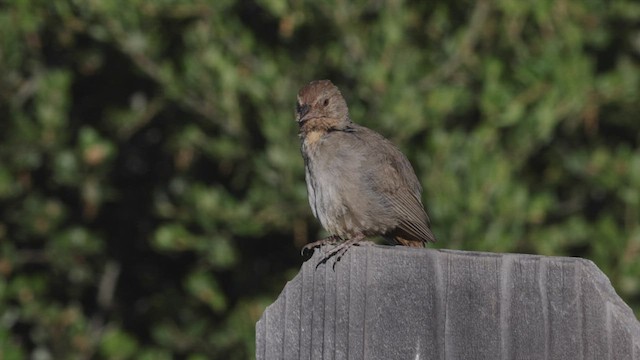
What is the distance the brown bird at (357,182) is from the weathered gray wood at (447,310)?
172 cm

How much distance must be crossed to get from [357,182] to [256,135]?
3.38 ft

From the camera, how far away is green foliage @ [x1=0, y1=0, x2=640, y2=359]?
510cm

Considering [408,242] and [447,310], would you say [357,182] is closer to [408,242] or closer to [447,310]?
[408,242]

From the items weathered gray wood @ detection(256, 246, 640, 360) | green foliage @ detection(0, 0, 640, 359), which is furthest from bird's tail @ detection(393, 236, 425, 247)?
weathered gray wood @ detection(256, 246, 640, 360)

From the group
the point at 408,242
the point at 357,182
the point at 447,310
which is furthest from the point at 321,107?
the point at 447,310

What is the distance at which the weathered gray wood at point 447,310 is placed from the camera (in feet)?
6.79

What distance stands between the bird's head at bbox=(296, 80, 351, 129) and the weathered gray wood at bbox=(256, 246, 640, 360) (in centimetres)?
211

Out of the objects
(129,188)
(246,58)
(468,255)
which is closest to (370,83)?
(246,58)

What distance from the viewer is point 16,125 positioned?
5.61 m

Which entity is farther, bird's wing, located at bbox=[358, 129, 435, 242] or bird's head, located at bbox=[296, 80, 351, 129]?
bird's head, located at bbox=[296, 80, 351, 129]

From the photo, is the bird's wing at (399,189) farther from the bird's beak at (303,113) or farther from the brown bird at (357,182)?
the bird's beak at (303,113)

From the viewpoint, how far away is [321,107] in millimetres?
4867

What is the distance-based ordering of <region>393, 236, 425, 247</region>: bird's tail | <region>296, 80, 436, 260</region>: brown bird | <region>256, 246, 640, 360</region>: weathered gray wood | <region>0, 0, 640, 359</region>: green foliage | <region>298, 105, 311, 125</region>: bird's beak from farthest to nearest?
<region>0, 0, 640, 359</region>: green foliage, <region>298, 105, 311, 125</region>: bird's beak, <region>393, 236, 425, 247</region>: bird's tail, <region>296, 80, 436, 260</region>: brown bird, <region>256, 246, 640, 360</region>: weathered gray wood

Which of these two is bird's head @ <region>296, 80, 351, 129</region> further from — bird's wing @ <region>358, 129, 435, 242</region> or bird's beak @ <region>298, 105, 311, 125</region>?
bird's wing @ <region>358, 129, 435, 242</region>
